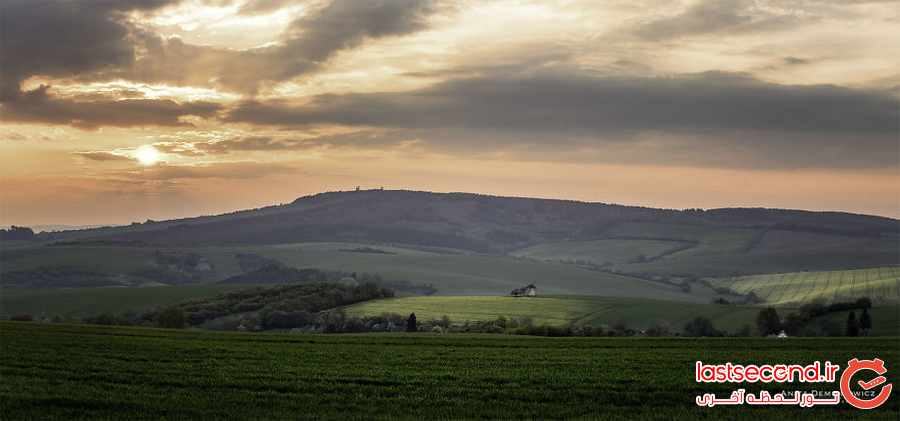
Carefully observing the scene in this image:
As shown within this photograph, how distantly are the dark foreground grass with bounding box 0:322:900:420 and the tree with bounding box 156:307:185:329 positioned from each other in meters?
50.5

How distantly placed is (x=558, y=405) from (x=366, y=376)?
352 inches

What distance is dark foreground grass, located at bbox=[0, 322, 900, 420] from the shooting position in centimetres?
2661

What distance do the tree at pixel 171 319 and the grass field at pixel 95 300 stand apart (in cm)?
5527

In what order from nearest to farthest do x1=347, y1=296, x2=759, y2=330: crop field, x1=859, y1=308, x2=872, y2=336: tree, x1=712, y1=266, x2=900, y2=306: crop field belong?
x1=859, y1=308, x2=872, y2=336: tree < x1=347, y1=296, x2=759, y2=330: crop field < x1=712, y1=266, x2=900, y2=306: crop field

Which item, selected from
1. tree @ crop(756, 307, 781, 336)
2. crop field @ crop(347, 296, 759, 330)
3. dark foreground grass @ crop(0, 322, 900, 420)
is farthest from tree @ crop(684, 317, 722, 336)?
dark foreground grass @ crop(0, 322, 900, 420)

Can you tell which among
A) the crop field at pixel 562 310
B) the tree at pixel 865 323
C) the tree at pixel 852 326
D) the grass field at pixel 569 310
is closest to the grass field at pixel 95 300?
the grass field at pixel 569 310

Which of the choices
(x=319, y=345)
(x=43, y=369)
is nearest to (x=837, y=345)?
(x=319, y=345)

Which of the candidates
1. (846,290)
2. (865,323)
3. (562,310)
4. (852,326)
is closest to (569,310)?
(562,310)

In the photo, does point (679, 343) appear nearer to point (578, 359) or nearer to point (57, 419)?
point (578, 359)

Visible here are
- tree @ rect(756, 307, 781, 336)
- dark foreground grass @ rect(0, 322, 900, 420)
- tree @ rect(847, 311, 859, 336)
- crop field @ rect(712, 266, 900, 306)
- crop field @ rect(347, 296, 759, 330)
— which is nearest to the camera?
dark foreground grass @ rect(0, 322, 900, 420)

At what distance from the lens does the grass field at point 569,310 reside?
125 meters

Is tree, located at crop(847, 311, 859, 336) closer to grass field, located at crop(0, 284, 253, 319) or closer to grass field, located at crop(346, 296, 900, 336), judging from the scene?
grass field, located at crop(346, 296, 900, 336)

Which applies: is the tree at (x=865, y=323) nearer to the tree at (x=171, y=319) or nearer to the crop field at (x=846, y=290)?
the crop field at (x=846, y=290)

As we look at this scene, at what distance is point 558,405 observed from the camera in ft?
92.2
